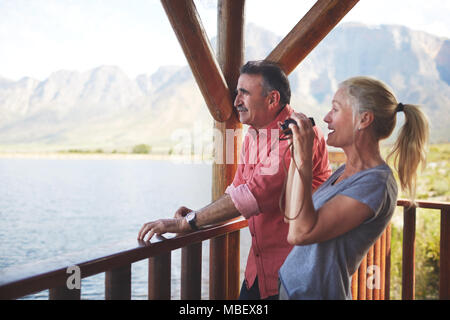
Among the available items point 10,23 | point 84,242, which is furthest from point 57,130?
point 84,242

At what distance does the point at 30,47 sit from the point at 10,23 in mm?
7960

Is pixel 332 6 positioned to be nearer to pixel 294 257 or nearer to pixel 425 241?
pixel 294 257

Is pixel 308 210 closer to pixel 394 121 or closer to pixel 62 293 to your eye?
pixel 394 121

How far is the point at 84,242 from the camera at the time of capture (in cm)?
3606

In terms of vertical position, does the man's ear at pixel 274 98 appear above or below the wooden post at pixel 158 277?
above

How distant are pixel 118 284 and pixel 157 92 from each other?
237ft

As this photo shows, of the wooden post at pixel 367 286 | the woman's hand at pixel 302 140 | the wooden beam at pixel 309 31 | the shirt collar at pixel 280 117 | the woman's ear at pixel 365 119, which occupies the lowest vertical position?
the wooden post at pixel 367 286

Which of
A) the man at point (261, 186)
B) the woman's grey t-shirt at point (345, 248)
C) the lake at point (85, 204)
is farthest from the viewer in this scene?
the lake at point (85, 204)

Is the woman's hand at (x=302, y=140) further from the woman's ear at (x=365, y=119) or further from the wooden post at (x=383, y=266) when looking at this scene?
the wooden post at (x=383, y=266)

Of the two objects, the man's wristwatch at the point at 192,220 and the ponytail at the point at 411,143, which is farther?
the man's wristwatch at the point at 192,220

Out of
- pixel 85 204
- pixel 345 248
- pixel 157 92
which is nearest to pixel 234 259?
pixel 345 248

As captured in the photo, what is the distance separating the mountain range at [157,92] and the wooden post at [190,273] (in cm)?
4498

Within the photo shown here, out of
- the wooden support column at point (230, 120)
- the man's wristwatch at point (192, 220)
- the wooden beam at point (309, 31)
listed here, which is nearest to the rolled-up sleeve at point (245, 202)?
the man's wristwatch at point (192, 220)

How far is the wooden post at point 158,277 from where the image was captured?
5.04 ft
